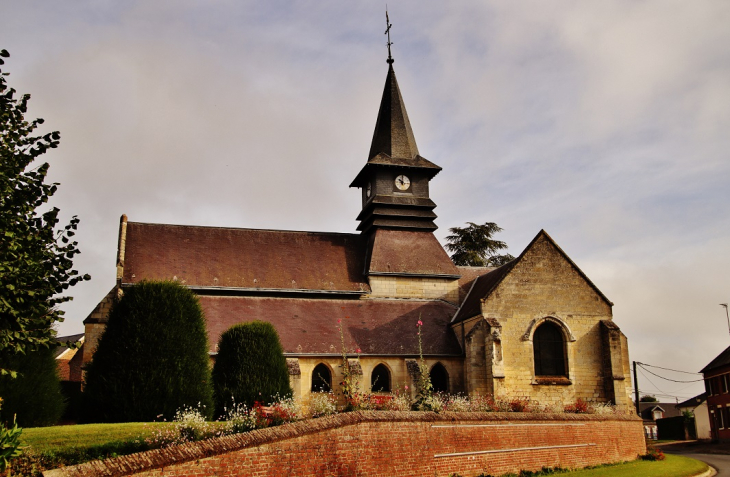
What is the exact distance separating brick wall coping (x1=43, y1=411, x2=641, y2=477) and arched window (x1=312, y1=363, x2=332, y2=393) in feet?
31.7

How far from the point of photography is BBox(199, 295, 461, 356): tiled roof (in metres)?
25.8

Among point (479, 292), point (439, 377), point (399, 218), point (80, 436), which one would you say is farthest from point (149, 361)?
point (399, 218)

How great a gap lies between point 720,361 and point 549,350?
23.9 metres

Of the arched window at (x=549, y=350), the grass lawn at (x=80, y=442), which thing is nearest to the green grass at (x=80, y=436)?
the grass lawn at (x=80, y=442)

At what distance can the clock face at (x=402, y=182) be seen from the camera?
32281 mm

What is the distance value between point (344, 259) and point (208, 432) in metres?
18.3

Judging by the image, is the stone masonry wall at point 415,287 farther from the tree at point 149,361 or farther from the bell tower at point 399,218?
the tree at point 149,361

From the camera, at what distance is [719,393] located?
4384cm

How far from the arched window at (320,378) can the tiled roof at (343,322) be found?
66 centimetres

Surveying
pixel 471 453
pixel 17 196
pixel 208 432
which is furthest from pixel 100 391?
pixel 471 453

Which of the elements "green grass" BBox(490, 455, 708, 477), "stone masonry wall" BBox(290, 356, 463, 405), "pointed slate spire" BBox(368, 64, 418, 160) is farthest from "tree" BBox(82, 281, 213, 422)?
"pointed slate spire" BBox(368, 64, 418, 160)

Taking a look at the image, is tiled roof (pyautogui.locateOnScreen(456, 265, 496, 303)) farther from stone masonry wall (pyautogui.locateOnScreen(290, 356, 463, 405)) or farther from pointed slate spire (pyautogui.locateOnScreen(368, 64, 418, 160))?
pointed slate spire (pyautogui.locateOnScreen(368, 64, 418, 160))

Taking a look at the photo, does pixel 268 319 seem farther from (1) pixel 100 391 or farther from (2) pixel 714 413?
(2) pixel 714 413

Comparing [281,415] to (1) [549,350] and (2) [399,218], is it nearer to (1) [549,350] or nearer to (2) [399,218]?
(1) [549,350]
